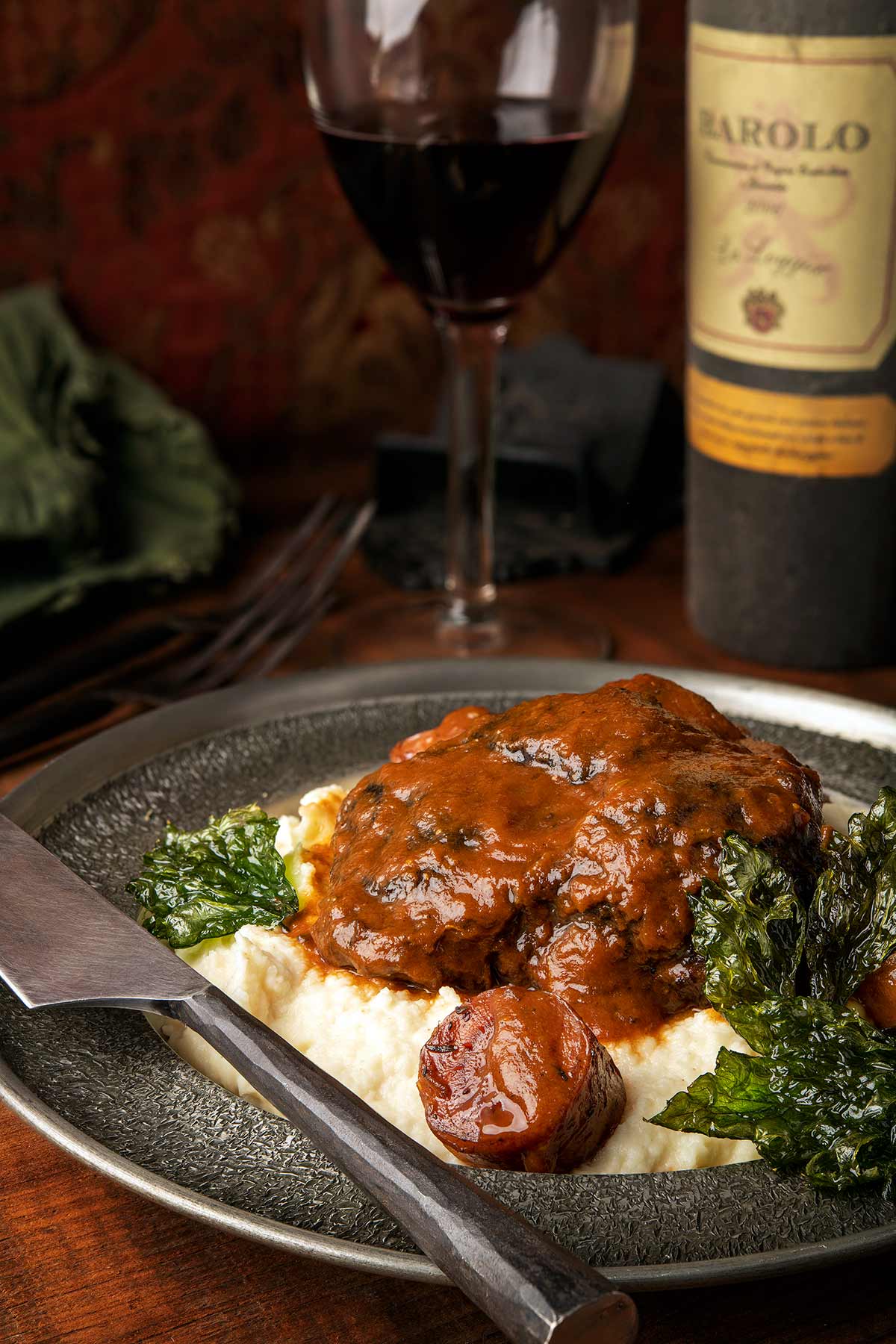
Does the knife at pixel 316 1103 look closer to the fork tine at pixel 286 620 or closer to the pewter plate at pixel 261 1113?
the pewter plate at pixel 261 1113

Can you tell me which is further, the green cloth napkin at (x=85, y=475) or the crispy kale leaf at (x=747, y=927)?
the green cloth napkin at (x=85, y=475)

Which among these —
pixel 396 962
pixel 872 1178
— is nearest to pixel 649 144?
pixel 396 962

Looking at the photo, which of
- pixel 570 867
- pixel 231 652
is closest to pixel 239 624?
pixel 231 652

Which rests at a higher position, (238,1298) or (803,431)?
(803,431)

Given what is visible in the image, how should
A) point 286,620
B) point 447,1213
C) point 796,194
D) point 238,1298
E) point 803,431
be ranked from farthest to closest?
point 286,620, point 803,431, point 796,194, point 238,1298, point 447,1213

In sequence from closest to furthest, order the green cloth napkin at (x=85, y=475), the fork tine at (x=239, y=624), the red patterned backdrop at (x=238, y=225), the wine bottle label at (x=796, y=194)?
the wine bottle label at (x=796, y=194) < the fork tine at (x=239, y=624) < the green cloth napkin at (x=85, y=475) < the red patterned backdrop at (x=238, y=225)

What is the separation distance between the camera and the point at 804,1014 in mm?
1088

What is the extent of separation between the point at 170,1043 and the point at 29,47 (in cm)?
202

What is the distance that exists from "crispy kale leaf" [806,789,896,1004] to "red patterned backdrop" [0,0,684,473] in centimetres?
207

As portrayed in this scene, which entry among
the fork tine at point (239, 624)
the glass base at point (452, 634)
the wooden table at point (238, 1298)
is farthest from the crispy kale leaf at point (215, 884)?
the glass base at point (452, 634)

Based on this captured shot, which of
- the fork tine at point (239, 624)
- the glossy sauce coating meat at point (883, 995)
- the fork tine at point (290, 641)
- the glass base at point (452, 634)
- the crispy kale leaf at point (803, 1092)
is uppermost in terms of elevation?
the crispy kale leaf at point (803, 1092)

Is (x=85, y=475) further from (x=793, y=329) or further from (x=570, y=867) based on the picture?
(x=570, y=867)

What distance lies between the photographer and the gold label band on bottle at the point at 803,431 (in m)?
2.09

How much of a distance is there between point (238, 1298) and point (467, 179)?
1405 mm
